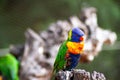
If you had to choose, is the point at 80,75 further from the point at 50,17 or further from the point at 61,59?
the point at 50,17

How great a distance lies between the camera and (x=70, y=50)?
2.97m

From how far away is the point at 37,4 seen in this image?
752 centimetres

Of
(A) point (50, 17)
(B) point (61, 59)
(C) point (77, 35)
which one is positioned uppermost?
(A) point (50, 17)

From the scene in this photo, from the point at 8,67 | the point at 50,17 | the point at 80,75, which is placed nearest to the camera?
the point at 80,75

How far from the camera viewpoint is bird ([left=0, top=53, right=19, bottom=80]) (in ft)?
15.3

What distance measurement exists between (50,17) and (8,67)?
2846mm

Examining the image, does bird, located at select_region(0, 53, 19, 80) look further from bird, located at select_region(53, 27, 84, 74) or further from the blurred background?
the blurred background

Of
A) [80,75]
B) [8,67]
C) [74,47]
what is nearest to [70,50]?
[74,47]

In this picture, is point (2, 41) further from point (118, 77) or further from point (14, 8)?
point (118, 77)

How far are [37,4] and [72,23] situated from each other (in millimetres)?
2977

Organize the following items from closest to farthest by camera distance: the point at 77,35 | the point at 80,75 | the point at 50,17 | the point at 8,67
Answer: the point at 80,75 < the point at 77,35 < the point at 8,67 < the point at 50,17

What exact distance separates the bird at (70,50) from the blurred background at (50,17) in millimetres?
4004

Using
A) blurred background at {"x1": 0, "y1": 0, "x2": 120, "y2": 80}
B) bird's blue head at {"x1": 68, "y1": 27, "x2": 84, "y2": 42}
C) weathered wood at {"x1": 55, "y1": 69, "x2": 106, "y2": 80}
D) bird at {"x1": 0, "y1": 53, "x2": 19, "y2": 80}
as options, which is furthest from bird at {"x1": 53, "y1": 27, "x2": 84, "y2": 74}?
blurred background at {"x1": 0, "y1": 0, "x2": 120, "y2": 80}

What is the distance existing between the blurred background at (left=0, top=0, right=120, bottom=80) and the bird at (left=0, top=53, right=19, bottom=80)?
242 centimetres
